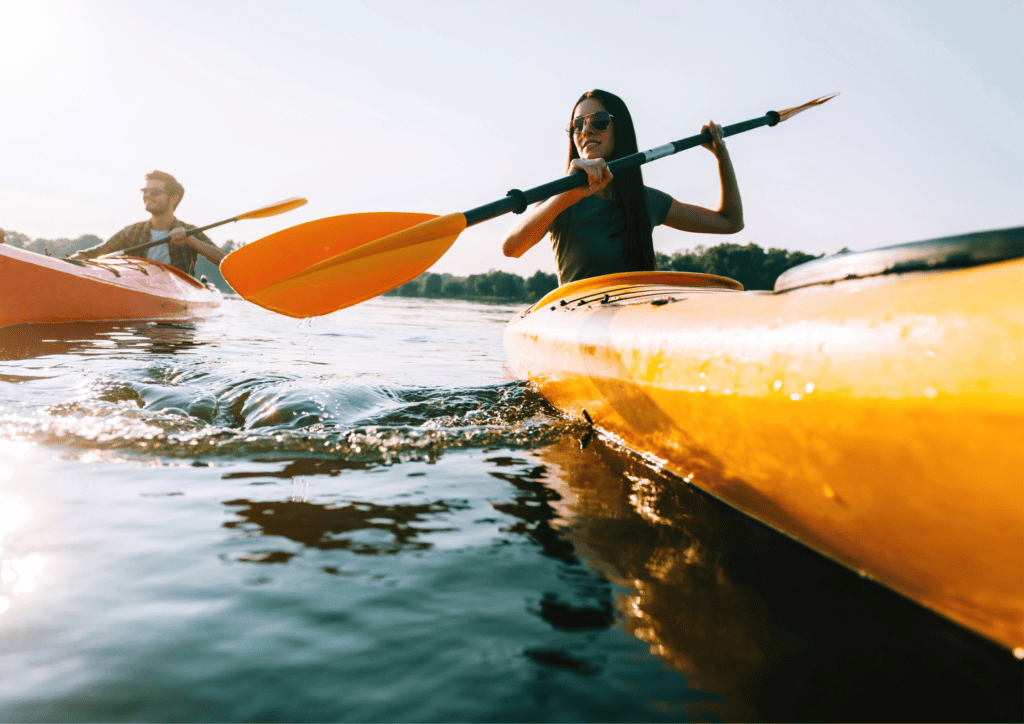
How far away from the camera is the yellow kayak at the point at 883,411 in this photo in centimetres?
111

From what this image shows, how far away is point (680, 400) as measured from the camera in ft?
6.77

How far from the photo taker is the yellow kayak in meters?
1.11

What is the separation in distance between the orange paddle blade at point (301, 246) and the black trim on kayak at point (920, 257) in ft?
8.35

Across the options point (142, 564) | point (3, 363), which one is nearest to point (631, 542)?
point (142, 564)

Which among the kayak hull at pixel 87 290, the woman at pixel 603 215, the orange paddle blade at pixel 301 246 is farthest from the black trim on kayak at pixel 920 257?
the kayak hull at pixel 87 290

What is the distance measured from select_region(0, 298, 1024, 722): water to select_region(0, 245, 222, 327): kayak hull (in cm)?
527

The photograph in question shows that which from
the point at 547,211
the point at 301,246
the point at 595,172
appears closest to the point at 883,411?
the point at 595,172

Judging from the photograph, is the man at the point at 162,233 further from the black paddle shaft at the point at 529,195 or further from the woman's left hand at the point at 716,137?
the woman's left hand at the point at 716,137

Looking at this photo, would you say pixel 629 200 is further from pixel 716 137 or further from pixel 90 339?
pixel 90 339

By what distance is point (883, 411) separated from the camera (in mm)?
1278

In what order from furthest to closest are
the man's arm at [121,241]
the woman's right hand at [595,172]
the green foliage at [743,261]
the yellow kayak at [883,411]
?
the green foliage at [743,261], the man's arm at [121,241], the woman's right hand at [595,172], the yellow kayak at [883,411]

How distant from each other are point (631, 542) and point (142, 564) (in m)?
1.39

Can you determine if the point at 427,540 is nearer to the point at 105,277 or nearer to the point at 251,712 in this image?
the point at 251,712

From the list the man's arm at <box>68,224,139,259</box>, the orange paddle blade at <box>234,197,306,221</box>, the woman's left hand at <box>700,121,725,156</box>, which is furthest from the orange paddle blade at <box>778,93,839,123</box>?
the man's arm at <box>68,224,139,259</box>
